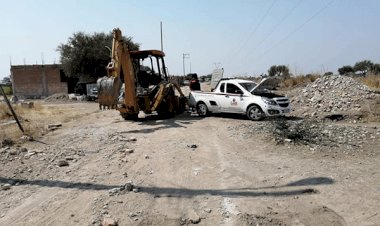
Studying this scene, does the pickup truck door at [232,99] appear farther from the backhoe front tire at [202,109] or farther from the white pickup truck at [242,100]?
the backhoe front tire at [202,109]

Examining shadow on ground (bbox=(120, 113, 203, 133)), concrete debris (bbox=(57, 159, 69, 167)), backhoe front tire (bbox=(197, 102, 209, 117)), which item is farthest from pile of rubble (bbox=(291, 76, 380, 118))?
concrete debris (bbox=(57, 159, 69, 167))

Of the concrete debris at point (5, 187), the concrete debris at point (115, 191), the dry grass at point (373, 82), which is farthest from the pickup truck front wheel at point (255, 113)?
the concrete debris at point (5, 187)

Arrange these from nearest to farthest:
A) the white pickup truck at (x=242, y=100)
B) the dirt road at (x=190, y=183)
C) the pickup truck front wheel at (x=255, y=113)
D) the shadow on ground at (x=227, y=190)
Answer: the dirt road at (x=190, y=183) < the shadow on ground at (x=227, y=190) < the white pickup truck at (x=242, y=100) < the pickup truck front wheel at (x=255, y=113)

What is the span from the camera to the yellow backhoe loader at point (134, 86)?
17906 mm

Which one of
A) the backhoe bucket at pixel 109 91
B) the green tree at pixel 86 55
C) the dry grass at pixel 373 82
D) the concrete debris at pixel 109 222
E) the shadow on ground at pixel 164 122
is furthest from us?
the green tree at pixel 86 55

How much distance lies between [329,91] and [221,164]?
43.2 ft

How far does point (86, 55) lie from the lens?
47281mm

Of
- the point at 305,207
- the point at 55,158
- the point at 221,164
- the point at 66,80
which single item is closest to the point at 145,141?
the point at 55,158

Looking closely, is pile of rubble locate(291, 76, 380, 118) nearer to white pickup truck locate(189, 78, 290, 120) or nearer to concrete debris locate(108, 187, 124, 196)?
white pickup truck locate(189, 78, 290, 120)

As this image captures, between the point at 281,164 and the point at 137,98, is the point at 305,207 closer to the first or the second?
the point at 281,164

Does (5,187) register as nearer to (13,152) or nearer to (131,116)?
(13,152)

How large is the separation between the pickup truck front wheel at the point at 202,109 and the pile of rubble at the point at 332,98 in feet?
13.5

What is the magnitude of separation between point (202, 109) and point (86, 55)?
100 ft

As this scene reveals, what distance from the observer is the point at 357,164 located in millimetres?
9148
